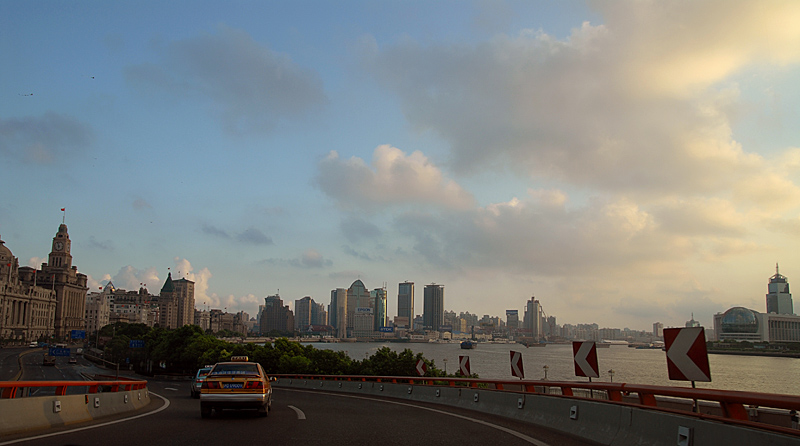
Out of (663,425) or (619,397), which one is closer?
(663,425)

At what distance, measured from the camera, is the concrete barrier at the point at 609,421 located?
711 centimetres

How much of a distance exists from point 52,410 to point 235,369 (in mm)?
4432

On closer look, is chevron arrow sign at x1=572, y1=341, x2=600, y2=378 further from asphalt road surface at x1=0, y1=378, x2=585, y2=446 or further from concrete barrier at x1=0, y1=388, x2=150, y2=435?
concrete barrier at x1=0, y1=388, x2=150, y2=435

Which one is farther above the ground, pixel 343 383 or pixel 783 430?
pixel 783 430

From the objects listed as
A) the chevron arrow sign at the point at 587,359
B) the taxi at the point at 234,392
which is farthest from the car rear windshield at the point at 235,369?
the chevron arrow sign at the point at 587,359

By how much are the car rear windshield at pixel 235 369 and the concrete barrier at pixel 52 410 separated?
3.08 meters

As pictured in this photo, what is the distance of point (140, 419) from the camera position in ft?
46.6

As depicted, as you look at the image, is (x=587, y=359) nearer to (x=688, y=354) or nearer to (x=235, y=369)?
(x=688, y=354)

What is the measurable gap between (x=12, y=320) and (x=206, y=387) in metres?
226

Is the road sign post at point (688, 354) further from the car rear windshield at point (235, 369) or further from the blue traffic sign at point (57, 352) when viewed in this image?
the blue traffic sign at point (57, 352)

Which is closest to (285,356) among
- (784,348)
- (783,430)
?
(783,430)

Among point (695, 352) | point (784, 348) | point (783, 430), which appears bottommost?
point (784, 348)

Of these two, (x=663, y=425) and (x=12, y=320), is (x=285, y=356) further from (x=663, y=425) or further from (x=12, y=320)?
(x=12, y=320)

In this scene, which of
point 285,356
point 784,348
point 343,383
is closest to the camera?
point 343,383
